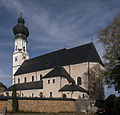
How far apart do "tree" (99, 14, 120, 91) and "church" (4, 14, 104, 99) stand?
1090cm

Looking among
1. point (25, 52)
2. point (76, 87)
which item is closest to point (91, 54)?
point (76, 87)

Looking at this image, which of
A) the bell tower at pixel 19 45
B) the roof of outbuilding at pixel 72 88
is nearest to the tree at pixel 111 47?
the roof of outbuilding at pixel 72 88

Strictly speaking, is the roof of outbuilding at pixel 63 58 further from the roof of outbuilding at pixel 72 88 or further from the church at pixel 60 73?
the roof of outbuilding at pixel 72 88

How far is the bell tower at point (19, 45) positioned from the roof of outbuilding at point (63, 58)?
272cm

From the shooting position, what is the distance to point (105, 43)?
2494 centimetres

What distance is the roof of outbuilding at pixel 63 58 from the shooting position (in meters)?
37.3

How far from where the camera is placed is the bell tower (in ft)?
176

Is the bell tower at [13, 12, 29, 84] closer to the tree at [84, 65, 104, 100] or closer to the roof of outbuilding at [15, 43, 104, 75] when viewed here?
the roof of outbuilding at [15, 43, 104, 75]

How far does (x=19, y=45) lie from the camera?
5372cm

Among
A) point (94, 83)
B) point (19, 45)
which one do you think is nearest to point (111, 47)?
point (94, 83)

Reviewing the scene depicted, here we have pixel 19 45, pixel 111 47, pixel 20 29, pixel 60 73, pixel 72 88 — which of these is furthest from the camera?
pixel 19 45

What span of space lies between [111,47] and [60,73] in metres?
14.1

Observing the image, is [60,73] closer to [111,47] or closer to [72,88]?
[72,88]

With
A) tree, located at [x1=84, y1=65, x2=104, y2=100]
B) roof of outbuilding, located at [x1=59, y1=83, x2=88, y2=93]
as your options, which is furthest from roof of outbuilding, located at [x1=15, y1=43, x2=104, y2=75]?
roof of outbuilding, located at [x1=59, y1=83, x2=88, y2=93]
